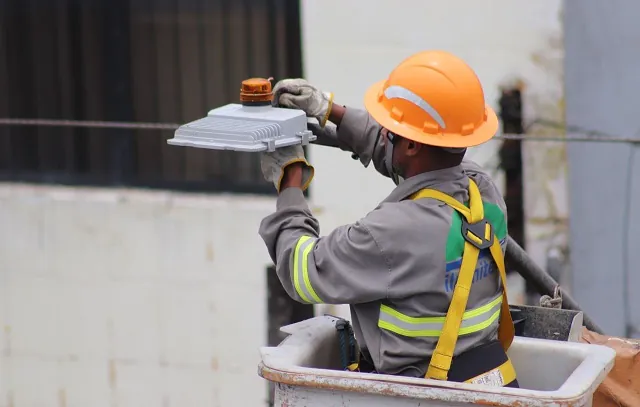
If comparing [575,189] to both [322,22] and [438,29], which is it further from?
[322,22]

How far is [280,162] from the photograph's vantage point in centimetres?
319

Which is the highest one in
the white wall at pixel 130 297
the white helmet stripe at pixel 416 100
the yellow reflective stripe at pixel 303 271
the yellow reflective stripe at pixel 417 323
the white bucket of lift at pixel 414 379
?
the white helmet stripe at pixel 416 100

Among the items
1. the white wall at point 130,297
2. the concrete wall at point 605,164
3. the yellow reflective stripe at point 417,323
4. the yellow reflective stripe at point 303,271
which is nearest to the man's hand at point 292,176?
the yellow reflective stripe at point 303,271

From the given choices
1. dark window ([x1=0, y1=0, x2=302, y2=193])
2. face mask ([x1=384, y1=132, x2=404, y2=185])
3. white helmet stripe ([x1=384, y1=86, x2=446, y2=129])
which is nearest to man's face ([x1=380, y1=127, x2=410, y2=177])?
face mask ([x1=384, y1=132, x2=404, y2=185])

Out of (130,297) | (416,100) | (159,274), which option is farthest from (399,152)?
(130,297)

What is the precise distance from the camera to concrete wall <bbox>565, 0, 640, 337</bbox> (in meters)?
5.07

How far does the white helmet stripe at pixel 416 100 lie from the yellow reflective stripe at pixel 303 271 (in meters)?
0.45

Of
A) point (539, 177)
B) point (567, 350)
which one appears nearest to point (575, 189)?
point (539, 177)

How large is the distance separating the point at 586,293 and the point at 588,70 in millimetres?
1055

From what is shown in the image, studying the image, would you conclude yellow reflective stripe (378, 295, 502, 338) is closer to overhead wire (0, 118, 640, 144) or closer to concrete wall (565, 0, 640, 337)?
overhead wire (0, 118, 640, 144)

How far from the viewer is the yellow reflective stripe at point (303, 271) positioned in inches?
117

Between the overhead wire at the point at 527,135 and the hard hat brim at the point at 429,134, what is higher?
the hard hat brim at the point at 429,134

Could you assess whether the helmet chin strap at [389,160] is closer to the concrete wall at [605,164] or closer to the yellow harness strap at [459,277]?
the yellow harness strap at [459,277]

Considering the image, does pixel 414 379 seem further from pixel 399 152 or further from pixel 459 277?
pixel 399 152
